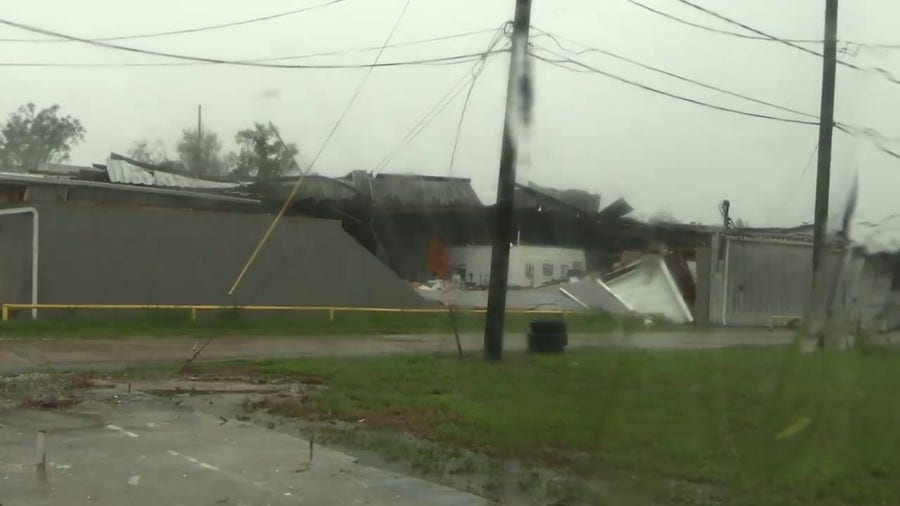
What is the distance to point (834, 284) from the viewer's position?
18.7ft

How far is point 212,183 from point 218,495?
40.2ft

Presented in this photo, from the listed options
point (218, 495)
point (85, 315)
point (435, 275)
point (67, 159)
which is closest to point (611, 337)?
point (218, 495)

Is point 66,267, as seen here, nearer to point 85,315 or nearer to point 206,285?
point 85,315

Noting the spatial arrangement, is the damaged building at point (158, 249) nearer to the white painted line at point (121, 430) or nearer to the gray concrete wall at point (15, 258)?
the gray concrete wall at point (15, 258)

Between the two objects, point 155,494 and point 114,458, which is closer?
point 155,494

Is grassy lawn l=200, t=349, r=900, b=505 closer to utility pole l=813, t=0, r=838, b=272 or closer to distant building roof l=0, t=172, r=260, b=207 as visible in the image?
utility pole l=813, t=0, r=838, b=272

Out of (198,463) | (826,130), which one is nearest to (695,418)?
(826,130)

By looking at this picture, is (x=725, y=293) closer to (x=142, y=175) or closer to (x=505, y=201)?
(x=505, y=201)

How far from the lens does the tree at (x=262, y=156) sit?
12.7m

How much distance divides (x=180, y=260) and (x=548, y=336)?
43.3 ft

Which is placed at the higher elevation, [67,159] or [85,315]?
[67,159]

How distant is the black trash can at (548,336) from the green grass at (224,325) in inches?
119

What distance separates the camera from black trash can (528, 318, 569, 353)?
11609 mm

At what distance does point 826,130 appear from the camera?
6555mm
